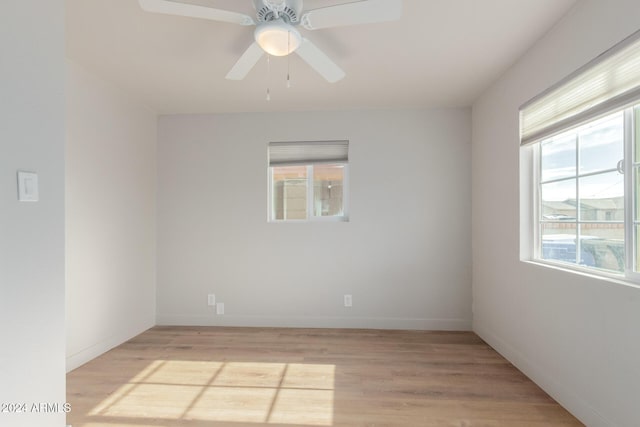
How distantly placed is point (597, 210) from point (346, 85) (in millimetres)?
2056

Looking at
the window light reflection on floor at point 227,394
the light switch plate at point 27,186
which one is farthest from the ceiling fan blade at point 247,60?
the window light reflection on floor at point 227,394

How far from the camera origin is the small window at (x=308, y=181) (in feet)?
11.9

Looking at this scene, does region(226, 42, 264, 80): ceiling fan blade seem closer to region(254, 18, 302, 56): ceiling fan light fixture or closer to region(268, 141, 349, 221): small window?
region(254, 18, 302, 56): ceiling fan light fixture

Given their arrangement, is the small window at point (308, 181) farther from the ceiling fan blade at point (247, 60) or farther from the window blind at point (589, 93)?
the window blind at point (589, 93)

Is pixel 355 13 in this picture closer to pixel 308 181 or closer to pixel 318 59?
pixel 318 59

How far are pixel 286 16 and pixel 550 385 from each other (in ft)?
9.05

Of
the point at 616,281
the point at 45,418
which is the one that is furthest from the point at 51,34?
the point at 616,281

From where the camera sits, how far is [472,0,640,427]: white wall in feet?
5.29

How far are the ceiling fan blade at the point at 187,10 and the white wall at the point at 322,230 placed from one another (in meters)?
2.03

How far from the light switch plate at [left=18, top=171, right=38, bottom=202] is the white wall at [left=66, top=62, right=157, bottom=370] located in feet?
4.65

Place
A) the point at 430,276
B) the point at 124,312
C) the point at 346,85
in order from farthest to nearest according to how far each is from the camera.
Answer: the point at 430,276 → the point at 124,312 → the point at 346,85

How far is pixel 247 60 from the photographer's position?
1969 millimetres

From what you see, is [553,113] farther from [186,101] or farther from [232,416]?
[186,101]

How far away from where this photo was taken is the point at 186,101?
10.8ft
